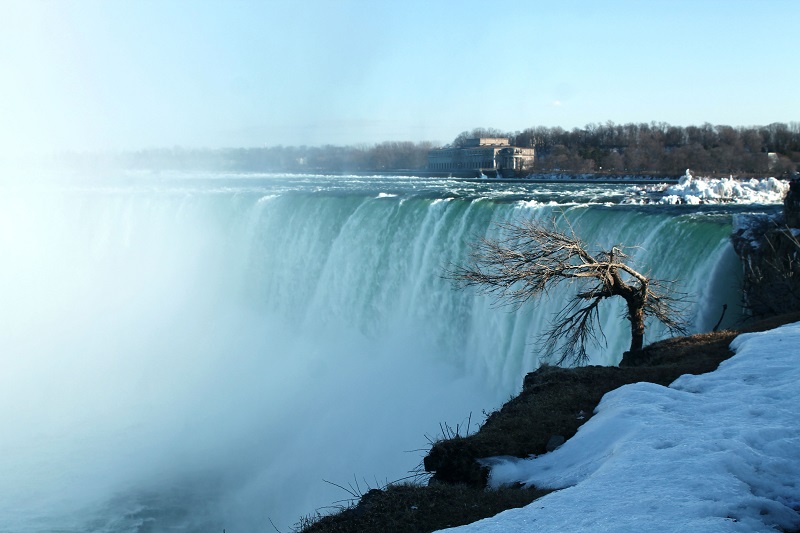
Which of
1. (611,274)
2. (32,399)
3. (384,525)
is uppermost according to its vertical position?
(611,274)

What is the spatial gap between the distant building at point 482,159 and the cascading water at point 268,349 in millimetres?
32974

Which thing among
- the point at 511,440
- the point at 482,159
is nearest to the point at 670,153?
the point at 482,159

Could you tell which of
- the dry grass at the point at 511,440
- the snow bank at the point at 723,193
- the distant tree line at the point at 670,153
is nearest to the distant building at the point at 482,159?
the distant tree line at the point at 670,153

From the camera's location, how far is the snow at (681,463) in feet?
14.7

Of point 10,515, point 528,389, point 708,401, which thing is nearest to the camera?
point 708,401

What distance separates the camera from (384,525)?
544 cm

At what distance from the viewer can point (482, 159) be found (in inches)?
2443

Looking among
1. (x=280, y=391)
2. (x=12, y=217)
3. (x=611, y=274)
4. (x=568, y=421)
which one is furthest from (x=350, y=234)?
(x=12, y=217)

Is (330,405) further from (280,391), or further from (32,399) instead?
(32,399)

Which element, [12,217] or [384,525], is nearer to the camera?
[384,525]

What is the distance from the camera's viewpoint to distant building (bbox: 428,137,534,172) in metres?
58.5

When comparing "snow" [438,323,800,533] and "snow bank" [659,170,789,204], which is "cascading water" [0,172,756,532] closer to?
"snow bank" [659,170,789,204]

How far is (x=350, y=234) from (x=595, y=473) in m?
16.7

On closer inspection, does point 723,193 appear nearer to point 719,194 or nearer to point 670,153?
point 719,194
